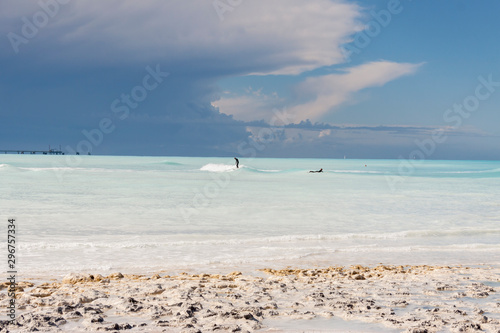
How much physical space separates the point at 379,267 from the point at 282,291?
361 centimetres

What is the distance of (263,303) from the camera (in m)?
6.49

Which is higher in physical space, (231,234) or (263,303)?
(231,234)

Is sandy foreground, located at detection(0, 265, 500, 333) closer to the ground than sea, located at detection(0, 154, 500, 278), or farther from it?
closer to the ground

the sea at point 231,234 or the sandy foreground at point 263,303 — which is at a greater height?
the sea at point 231,234

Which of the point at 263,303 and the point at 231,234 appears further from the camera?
the point at 231,234

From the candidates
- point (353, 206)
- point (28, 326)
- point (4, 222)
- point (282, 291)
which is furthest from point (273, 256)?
point (353, 206)

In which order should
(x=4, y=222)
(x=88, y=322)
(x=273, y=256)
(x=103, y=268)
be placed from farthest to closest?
1. (x=4, y=222)
2. (x=273, y=256)
3. (x=103, y=268)
4. (x=88, y=322)

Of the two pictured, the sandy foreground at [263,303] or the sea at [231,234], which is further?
the sea at [231,234]

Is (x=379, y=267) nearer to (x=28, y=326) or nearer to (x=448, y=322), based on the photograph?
(x=448, y=322)

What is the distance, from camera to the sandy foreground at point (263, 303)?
538 cm

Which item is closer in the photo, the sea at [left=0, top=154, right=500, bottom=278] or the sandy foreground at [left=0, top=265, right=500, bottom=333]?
the sandy foreground at [left=0, top=265, right=500, bottom=333]

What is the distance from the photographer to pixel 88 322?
544 cm

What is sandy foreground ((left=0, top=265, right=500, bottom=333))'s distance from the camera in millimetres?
5375

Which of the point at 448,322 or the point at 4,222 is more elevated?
the point at 4,222
